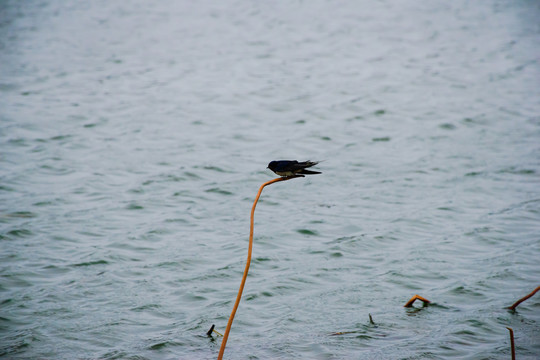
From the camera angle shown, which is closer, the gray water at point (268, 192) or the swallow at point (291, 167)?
the swallow at point (291, 167)

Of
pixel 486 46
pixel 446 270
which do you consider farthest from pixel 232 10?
pixel 446 270

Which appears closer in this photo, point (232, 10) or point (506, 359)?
point (506, 359)

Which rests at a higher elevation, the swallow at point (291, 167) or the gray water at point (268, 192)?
the swallow at point (291, 167)

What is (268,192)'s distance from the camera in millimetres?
9398

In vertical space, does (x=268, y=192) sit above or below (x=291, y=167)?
below

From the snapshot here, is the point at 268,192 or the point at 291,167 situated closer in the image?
the point at 291,167

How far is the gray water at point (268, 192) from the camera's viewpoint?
605cm

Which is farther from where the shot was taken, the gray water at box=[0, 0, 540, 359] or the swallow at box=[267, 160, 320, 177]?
the gray water at box=[0, 0, 540, 359]

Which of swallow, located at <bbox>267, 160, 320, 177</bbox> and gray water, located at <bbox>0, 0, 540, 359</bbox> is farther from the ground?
swallow, located at <bbox>267, 160, 320, 177</bbox>

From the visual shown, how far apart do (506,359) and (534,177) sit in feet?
16.4

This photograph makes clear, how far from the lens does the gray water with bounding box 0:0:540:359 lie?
6051mm

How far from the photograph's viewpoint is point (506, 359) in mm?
5488

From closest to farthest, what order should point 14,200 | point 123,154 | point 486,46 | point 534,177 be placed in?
1. point 14,200
2. point 534,177
3. point 123,154
4. point 486,46

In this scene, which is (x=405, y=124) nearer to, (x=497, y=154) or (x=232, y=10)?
(x=497, y=154)
